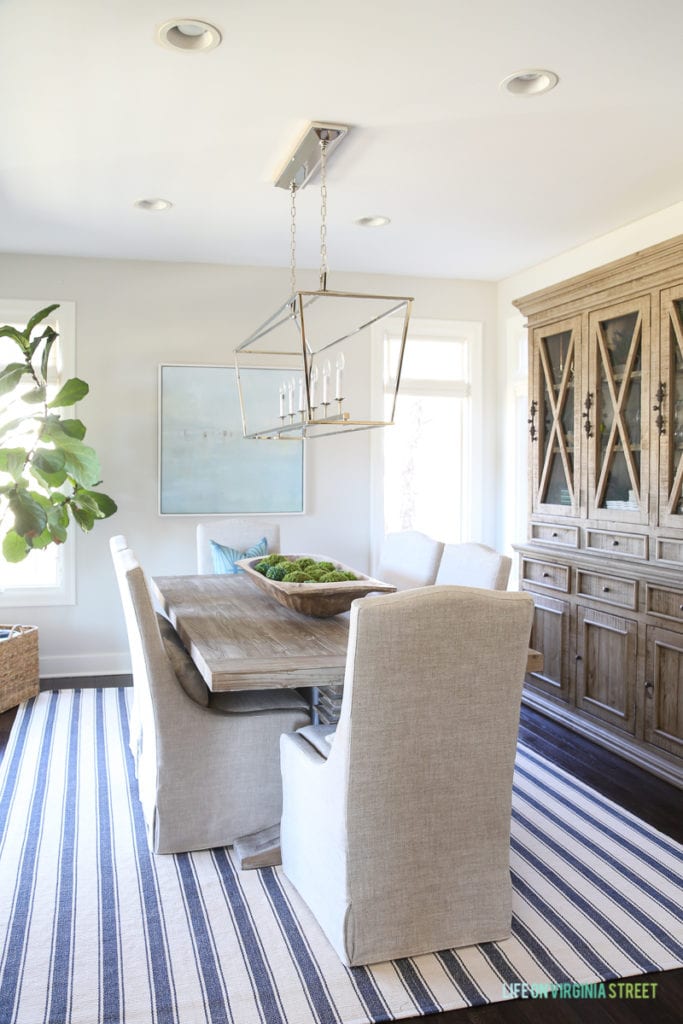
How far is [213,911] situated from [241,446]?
3339mm

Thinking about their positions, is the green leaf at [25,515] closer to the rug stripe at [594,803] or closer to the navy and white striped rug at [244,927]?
the navy and white striped rug at [244,927]

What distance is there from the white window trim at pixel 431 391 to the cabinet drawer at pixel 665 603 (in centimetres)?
227

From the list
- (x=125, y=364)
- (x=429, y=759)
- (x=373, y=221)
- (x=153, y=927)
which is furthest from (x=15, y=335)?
(x=429, y=759)

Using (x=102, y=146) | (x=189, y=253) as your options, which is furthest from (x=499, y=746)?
(x=189, y=253)

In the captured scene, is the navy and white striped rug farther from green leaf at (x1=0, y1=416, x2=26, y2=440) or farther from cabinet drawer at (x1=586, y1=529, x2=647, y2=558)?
green leaf at (x1=0, y1=416, x2=26, y2=440)

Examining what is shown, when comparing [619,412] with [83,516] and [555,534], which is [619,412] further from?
[83,516]

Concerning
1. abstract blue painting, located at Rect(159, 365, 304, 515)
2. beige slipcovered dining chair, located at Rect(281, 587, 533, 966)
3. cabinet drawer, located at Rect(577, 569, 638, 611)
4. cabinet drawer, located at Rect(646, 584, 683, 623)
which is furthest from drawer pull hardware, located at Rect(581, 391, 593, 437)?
beige slipcovered dining chair, located at Rect(281, 587, 533, 966)

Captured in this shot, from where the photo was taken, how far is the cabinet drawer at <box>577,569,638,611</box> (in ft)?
12.2

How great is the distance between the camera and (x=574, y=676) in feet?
13.5

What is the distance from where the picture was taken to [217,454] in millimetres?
5297

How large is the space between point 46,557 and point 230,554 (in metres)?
1.34

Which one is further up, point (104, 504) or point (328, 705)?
point (104, 504)

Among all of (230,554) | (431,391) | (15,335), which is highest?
(15,335)

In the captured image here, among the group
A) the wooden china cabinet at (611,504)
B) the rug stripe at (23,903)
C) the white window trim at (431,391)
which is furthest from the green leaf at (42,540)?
the wooden china cabinet at (611,504)
